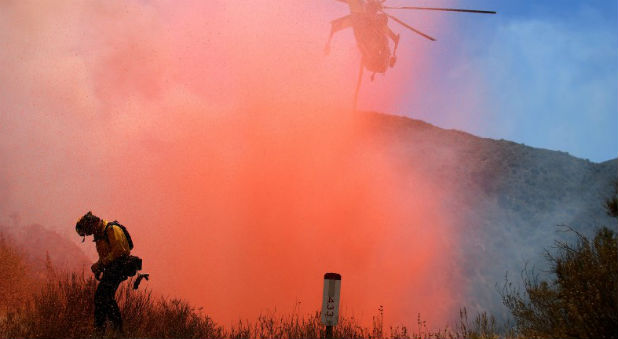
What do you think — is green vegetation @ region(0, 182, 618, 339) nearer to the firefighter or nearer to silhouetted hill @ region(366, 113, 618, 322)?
the firefighter

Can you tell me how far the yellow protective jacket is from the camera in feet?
22.3

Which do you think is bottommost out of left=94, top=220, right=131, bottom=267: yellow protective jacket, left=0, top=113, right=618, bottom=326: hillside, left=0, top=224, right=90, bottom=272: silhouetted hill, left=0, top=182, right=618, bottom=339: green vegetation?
left=0, top=182, right=618, bottom=339: green vegetation

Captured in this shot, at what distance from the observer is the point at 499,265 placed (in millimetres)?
21953

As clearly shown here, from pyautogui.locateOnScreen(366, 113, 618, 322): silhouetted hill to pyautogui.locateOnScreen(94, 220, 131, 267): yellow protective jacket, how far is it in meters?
16.4

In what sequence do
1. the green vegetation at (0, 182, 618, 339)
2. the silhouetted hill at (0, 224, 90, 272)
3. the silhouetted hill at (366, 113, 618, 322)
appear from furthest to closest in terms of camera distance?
the silhouetted hill at (366, 113, 618, 322), the silhouetted hill at (0, 224, 90, 272), the green vegetation at (0, 182, 618, 339)

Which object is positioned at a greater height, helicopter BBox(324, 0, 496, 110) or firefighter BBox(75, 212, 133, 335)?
helicopter BBox(324, 0, 496, 110)

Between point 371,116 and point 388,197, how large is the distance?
42.0 ft

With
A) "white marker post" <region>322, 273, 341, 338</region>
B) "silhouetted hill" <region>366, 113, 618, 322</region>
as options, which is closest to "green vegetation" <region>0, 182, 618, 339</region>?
"white marker post" <region>322, 273, 341, 338</region>

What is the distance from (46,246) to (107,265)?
38.1 feet

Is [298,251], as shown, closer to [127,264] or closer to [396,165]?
[396,165]

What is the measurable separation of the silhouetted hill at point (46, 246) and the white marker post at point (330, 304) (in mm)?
11715

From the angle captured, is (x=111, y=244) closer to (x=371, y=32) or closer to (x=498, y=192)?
(x=371, y=32)

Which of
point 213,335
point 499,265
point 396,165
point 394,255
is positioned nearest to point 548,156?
point 396,165

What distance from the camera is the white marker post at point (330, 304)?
21.7 feet
